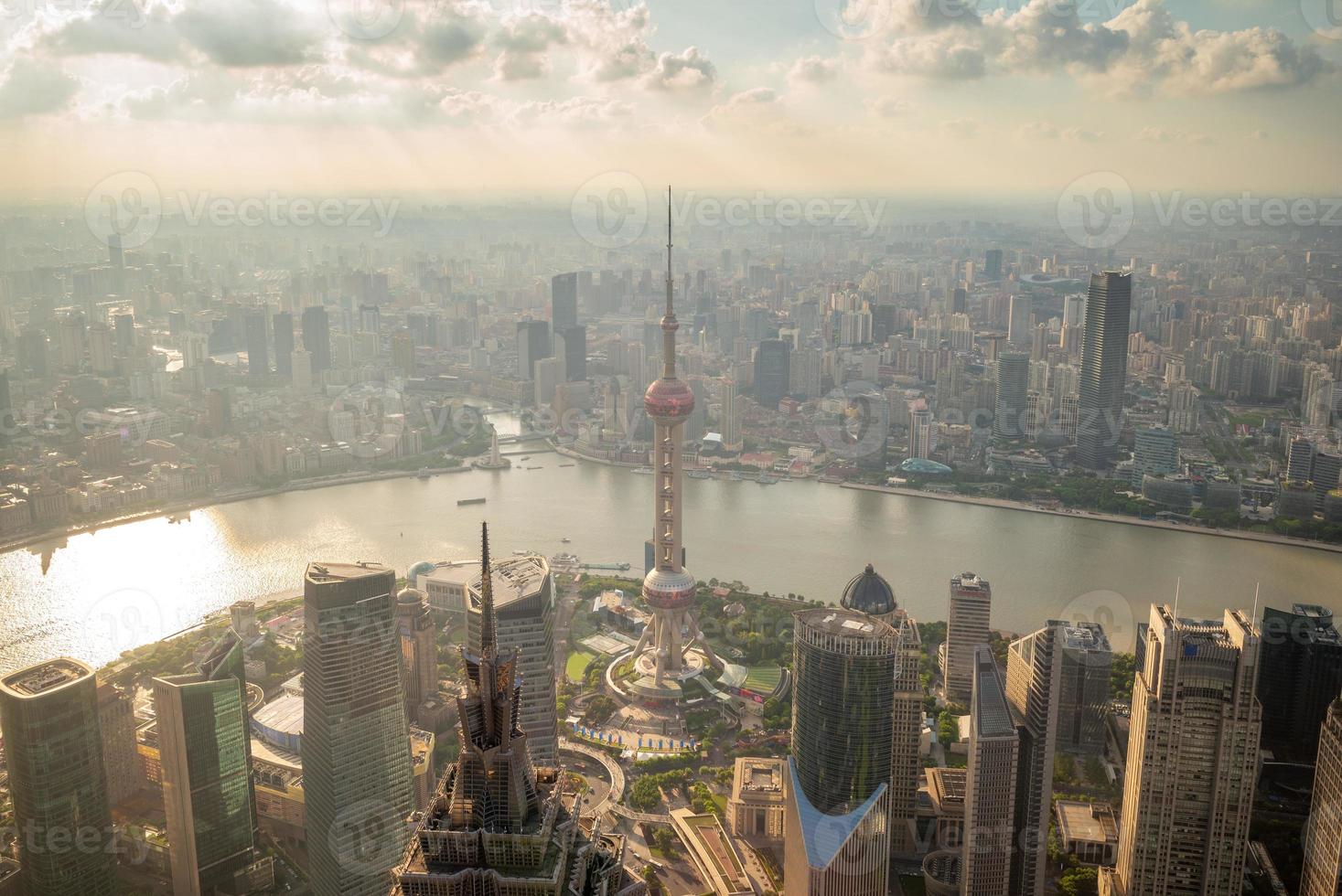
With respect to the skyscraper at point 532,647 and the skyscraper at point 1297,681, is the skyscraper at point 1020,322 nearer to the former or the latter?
the skyscraper at point 1297,681

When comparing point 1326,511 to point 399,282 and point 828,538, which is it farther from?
point 399,282

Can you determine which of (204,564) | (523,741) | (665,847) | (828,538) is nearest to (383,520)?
(204,564)

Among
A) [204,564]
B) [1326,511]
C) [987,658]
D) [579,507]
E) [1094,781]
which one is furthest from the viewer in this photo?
[579,507]

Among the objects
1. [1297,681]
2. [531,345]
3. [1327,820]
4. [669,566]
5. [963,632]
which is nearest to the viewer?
[1327,820]

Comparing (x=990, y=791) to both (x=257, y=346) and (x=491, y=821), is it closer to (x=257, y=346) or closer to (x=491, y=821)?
(x=491, y=821)

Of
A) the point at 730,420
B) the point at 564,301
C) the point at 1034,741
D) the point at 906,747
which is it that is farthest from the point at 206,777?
the point at 564,301

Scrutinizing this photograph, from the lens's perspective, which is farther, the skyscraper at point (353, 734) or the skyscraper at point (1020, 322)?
the skyscraper at point (1020, 322)

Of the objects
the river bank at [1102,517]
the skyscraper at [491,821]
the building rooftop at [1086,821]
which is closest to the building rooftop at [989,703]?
the building rooftop at [1086,821]
